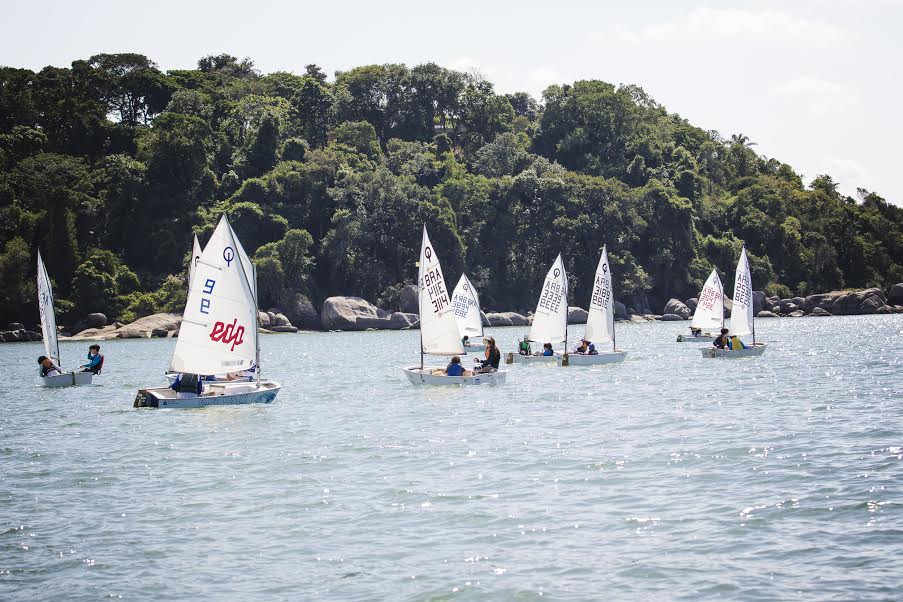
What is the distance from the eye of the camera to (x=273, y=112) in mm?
117000

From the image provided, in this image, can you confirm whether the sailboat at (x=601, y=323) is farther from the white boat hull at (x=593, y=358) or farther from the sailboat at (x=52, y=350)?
the sailboat at (x=52, y=350)

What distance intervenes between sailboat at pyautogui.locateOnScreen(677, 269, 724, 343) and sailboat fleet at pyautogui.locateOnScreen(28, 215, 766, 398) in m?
14.7

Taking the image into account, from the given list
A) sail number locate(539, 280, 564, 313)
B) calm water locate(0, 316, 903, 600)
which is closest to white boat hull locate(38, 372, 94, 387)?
calm water locate(0, 316, 903, 600)

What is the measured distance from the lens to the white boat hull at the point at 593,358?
45.8 meters

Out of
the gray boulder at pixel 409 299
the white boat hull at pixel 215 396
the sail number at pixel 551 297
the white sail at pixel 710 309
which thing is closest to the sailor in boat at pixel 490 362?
the white boat hull at pixel 215 396

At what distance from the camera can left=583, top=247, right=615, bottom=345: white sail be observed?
47.2 meters

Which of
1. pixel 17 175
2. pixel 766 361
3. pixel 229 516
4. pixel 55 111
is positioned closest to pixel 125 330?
pixel 17 175

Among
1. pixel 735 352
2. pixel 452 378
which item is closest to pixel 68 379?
pixel 452 378

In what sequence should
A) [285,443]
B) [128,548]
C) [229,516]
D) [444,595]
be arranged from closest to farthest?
1. [444,595]
2. [128,548]
3. [229,516]
4. [285,443]

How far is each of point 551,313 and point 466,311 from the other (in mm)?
9866

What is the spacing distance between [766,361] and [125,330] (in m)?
58.3

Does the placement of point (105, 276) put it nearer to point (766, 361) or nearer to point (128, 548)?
point (766, 361)

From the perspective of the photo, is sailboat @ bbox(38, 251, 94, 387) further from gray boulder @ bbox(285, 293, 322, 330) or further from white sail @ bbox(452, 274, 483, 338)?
gray boulder @ bbox(285, 293, 322, 330)

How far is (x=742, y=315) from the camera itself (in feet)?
178
